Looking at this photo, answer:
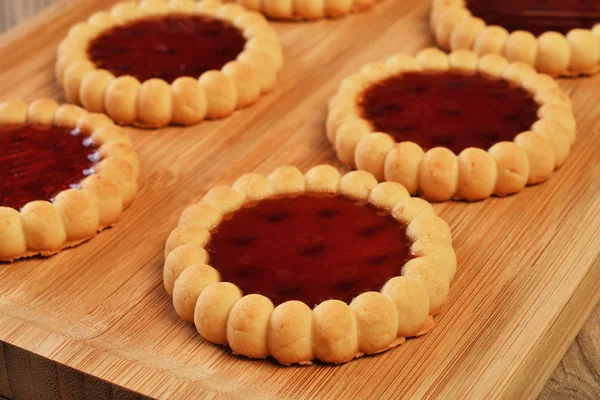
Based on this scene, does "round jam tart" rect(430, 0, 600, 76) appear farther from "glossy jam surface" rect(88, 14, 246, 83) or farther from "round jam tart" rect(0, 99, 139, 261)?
"round jam tart" rect(0, 99, 139, 261)

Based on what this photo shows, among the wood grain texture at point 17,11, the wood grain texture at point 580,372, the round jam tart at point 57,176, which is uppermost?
the round jam tart at point 57,176

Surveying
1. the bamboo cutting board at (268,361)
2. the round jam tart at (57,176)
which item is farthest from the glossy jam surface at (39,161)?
the bamboo cutting board at (268,361)

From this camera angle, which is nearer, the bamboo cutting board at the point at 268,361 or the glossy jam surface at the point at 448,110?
the bamboo cutting board at the point at 268,361

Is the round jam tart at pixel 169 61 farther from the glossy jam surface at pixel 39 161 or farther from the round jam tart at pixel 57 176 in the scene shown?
the glossy jam surface at pixel 39 161

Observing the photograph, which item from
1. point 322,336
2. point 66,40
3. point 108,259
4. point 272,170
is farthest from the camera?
point 66,40

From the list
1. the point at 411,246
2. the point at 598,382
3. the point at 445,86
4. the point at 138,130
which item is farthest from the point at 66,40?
the point at 598,382

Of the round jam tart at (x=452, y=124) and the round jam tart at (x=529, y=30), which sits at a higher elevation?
the round jam tart at (x=529, y=30)

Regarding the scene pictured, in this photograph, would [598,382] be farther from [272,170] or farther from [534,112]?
[272,170]
